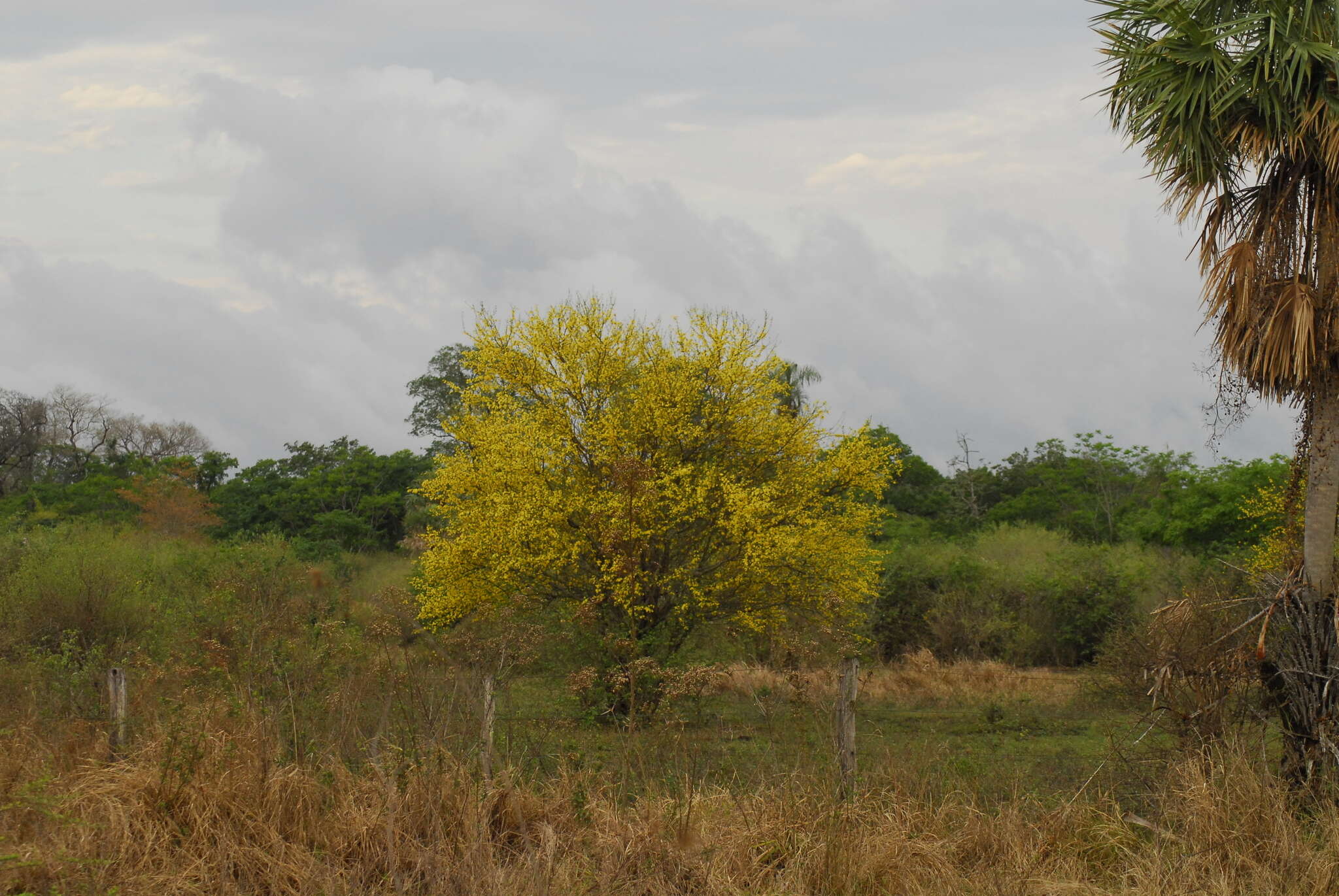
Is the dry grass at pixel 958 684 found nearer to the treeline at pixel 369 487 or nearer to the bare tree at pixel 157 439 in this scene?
the treeline at pixel 369 487

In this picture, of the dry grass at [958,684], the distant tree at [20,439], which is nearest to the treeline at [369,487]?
the distant tree at [20,439]

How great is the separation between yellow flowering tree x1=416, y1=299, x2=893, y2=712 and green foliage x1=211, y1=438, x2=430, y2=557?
2528 cm

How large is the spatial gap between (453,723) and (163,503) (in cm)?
3977

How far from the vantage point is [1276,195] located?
916 cm

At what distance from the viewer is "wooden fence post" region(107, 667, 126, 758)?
784cm

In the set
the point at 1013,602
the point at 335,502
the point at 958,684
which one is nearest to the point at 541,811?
the point at 958,684

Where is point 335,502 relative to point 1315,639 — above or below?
above

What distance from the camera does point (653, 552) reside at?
16844 millimetres

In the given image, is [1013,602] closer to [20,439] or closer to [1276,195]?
[1276,195]

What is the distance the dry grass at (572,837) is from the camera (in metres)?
5.59

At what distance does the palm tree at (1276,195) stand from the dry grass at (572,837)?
2.47 m

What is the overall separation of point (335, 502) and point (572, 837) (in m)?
40.9

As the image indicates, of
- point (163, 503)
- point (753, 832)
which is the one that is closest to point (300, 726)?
point (753, 832)

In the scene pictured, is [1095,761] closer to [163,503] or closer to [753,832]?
[753,832]
